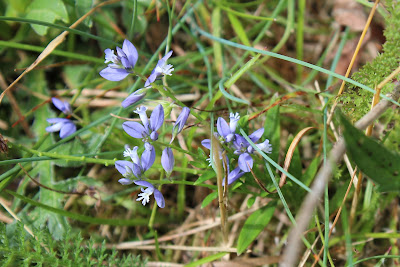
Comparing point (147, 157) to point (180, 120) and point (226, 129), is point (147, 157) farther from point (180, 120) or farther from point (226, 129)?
point (226, 129)

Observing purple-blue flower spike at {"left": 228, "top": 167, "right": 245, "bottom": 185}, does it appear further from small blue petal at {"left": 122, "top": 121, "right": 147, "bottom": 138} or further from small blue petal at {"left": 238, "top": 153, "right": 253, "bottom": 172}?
small blue petal at {"left": 122, "top": 121, "right": 147, "bottom": 138}

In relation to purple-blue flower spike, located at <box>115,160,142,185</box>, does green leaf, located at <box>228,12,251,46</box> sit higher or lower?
higher

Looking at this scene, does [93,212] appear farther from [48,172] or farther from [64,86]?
[64,86]

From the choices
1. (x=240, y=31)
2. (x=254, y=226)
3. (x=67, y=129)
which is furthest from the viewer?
(x=240, y=31)

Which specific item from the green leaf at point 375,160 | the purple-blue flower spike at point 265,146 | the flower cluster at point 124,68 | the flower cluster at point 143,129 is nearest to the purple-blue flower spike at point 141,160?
the flower cluster at point 143,129

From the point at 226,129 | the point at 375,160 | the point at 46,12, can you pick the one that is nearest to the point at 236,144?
the point at 226,129

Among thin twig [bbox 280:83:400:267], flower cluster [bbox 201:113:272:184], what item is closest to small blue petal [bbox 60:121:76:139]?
flower cluster [bbox 201:113:272:184]
